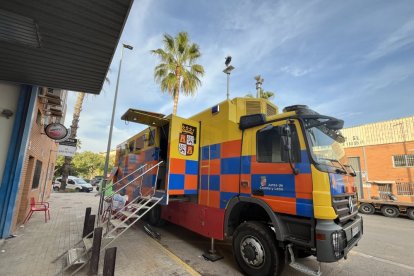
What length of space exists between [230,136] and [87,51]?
3.60 meters

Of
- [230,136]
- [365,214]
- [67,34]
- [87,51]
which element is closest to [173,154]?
[230,136]

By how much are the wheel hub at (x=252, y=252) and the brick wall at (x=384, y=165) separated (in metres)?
20.1

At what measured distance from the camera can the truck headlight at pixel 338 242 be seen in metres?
3.38

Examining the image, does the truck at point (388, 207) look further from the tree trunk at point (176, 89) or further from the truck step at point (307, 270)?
the truck step at point (307, 270)

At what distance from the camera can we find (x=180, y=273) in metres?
4.38

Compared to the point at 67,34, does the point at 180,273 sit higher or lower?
lower

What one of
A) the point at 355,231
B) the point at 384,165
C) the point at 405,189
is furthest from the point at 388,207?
the point at 355,231

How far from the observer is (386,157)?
1994 cm

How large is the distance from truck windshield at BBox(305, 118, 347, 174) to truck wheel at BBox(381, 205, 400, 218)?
44.4 feet

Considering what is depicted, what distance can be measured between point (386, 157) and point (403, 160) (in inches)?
47.1

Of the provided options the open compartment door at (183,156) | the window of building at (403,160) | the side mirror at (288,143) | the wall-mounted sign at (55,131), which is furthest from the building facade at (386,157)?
the wall-mounted sign at (55,131)

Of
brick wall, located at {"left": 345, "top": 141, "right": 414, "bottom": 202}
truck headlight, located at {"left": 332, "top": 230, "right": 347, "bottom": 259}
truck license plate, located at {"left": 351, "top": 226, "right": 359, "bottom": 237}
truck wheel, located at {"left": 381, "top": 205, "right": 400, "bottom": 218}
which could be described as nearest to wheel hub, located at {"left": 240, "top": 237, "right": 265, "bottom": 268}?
truck headlight, located at {"left": 332, "top": 230, "right": 347, "bottom": 259}

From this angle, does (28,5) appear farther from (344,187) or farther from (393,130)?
(393,130)

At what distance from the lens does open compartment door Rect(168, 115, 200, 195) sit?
564 centimetres
